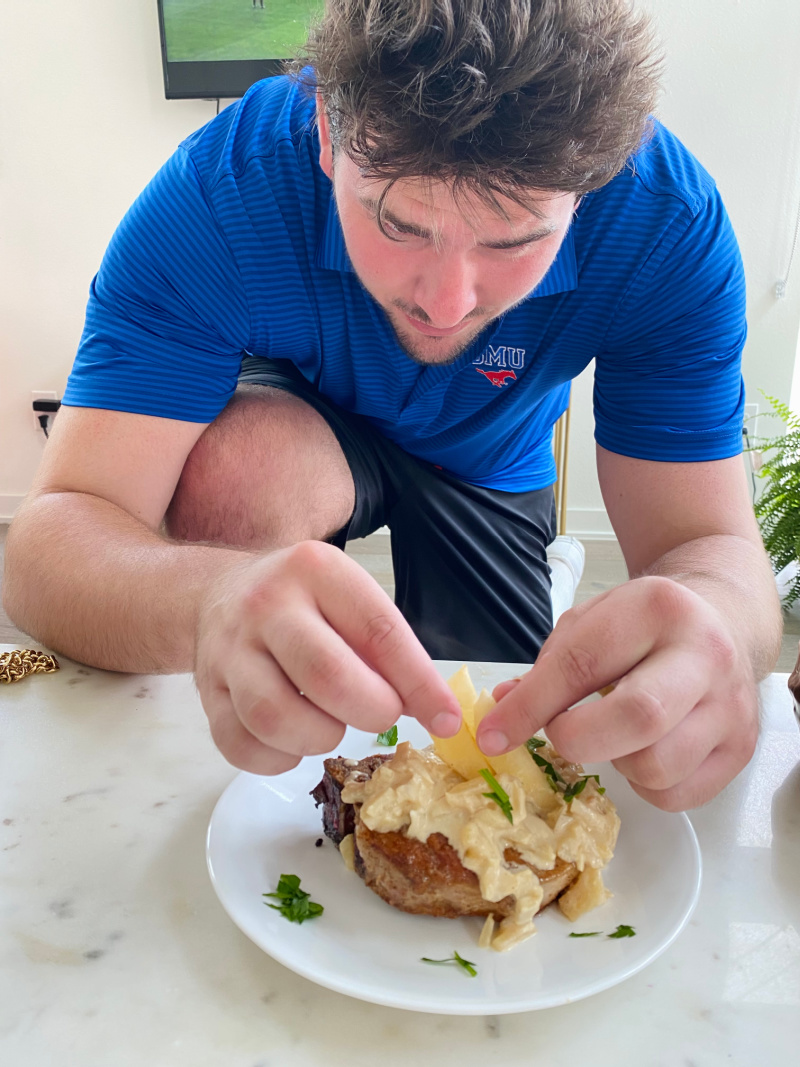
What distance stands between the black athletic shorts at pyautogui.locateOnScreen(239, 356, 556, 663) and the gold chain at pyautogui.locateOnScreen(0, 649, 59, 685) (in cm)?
62

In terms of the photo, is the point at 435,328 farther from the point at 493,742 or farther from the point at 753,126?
the point at 753,126

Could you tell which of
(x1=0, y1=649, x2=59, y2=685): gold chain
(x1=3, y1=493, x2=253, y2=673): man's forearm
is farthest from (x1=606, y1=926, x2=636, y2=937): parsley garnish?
(x1=0, y1=649, x2=59, y2=685): gold chain

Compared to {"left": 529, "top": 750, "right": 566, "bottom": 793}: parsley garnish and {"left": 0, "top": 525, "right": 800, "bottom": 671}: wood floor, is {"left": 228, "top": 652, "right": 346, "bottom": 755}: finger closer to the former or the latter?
{"left": 529, "top": 750, "right": 566, "bottom": 793}: parsley garnish

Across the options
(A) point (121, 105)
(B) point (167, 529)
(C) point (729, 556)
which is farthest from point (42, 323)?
(C) point (729, 556)

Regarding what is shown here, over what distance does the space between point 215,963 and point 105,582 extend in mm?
526

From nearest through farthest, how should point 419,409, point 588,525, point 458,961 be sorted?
point 458,961
point 419,409
point 588,525

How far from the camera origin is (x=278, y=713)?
679mm

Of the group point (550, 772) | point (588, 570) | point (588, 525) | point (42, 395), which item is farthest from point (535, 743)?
point (42, 395)

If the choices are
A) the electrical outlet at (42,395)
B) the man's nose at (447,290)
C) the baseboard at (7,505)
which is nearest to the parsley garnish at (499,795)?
the man's nose at (447,290)

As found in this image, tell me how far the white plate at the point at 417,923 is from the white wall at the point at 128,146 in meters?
2.99

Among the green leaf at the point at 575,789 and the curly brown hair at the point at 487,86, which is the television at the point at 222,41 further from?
the green leaf at the point at 575,789

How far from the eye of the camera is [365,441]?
1600mm

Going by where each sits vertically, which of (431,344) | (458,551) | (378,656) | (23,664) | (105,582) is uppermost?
(431,344)

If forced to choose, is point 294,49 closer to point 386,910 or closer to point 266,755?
point 266,755
